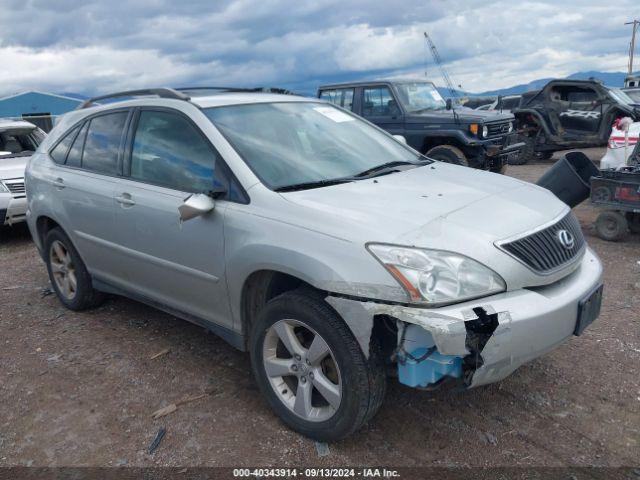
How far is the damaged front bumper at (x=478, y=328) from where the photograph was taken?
2373 mm

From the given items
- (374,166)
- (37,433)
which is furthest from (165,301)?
(374,166)

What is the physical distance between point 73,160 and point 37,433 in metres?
2.26

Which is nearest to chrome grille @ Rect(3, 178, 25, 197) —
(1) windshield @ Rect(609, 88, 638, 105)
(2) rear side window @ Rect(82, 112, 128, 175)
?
(2) rear side window @ Rect(82, 112, 128, 175)

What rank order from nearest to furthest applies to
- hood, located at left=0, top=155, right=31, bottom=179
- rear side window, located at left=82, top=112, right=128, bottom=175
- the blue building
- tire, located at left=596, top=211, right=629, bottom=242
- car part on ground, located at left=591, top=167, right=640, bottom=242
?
rear side window, located at left=82, top=112, right=128, bottom=175, car part on ground, located at left=591, top=167, right=640, bottom=242, tire, located at left=596, top=211, right=629, bottom=242, hood, located at left=0, top=155, right=31, bottom=179, the blue building

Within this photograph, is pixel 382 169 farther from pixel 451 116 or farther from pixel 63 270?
pixel 451 116

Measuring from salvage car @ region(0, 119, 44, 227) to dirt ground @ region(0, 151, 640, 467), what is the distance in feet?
12.3

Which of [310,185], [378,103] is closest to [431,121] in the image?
[378,103]

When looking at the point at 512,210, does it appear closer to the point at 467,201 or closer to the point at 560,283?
the point at 467,201

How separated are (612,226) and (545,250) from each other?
4.51 metres

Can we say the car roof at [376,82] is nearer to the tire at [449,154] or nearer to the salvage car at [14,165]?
the tire at [449,154]

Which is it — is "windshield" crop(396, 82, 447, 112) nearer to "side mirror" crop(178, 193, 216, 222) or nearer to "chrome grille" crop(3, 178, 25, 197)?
"chrome grille" crop(3, 178, 25, 197)

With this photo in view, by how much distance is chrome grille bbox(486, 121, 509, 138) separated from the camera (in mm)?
10336

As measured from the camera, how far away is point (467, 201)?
3.01 m

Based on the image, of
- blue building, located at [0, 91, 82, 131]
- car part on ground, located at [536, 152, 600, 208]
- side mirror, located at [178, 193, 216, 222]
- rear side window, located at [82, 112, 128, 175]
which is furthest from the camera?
blue building, located at [0, 91, 82, 131]
